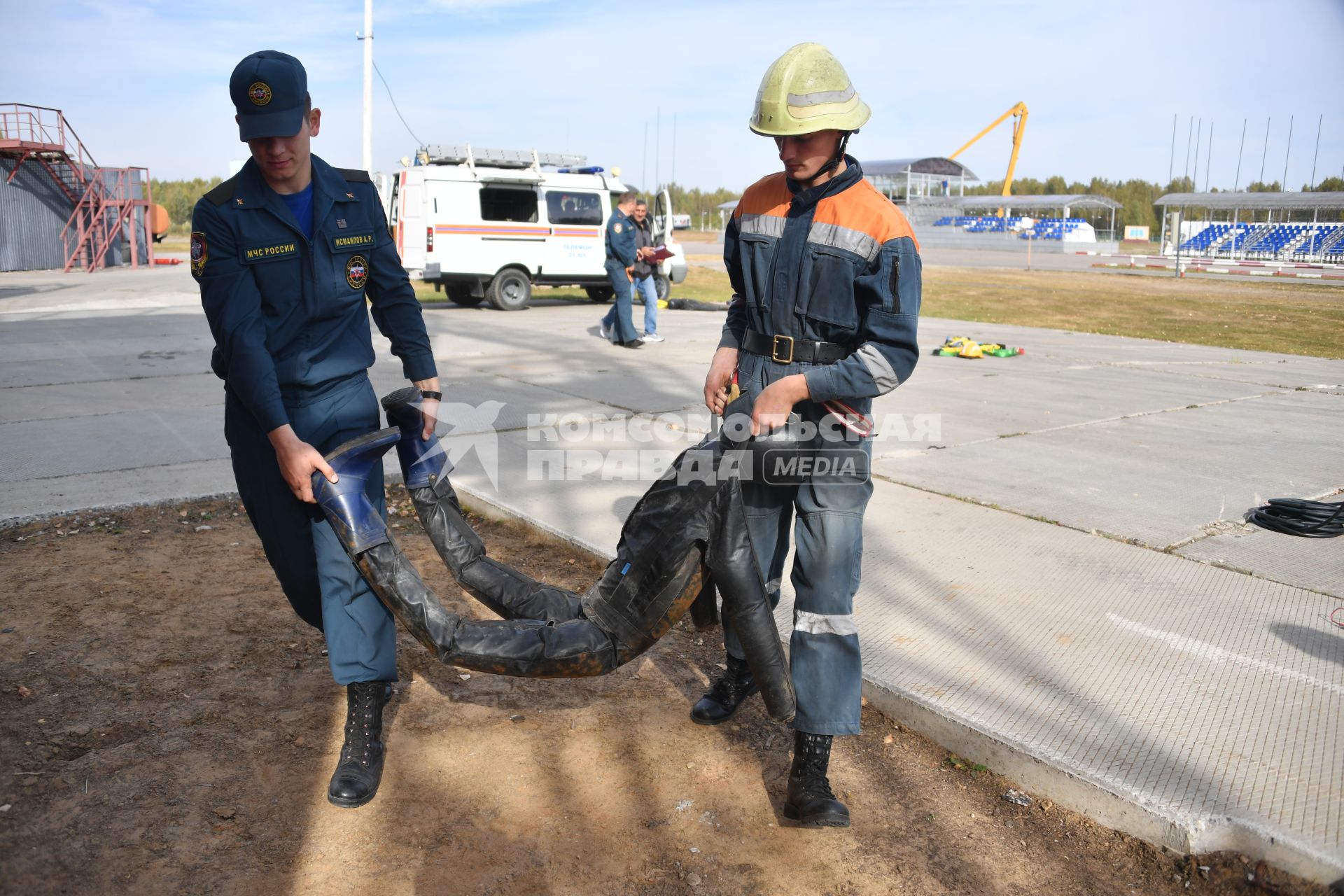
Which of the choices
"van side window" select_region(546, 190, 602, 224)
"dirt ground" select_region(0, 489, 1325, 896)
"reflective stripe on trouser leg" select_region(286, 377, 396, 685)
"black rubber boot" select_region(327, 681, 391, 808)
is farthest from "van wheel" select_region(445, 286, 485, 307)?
"black rubber boot" select_region(327, 681, 391, 808)

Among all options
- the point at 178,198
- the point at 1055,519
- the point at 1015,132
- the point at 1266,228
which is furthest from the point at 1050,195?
the point at 1055,519

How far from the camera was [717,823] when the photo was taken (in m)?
2.75

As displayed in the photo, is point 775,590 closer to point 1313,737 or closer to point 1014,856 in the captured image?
point 1014,856

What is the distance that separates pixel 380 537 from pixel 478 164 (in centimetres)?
1609

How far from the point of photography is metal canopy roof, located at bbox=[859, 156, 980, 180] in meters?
58.6

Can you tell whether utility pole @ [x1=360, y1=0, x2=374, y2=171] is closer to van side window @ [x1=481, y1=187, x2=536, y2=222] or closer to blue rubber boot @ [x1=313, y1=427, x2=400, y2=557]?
van side window @ [x1=481, y1=187, x2=536, y2=222]

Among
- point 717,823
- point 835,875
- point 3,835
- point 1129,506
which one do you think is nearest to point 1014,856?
point 835,875

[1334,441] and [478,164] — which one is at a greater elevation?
[478,164]

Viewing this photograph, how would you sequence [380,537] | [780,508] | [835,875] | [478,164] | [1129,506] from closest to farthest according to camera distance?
[835,875]
[380,537]
[780,508]
[1129,506]
[478,164]

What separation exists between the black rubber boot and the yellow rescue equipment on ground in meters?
9.54

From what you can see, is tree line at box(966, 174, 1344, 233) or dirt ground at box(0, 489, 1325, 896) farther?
tree line at box(966, 174, 1344, 233)

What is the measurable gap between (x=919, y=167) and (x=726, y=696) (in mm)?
61170

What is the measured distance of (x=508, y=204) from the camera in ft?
57.5

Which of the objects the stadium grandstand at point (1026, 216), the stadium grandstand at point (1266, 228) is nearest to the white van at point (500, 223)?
the stadium grandstand at point (1266, 228)
